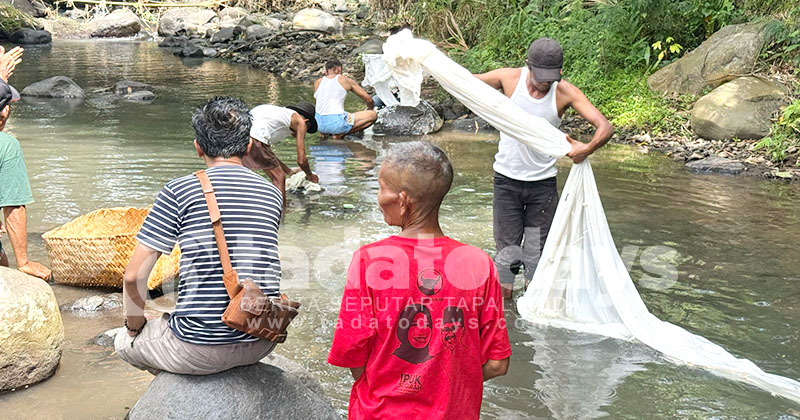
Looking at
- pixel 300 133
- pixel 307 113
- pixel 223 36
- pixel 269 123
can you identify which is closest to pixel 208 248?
pixel 269 123

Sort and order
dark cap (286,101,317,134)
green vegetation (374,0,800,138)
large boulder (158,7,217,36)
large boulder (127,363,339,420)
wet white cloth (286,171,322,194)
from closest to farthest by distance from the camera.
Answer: large boulder (127,363,339,420) → dark cap (286,101,317,134) → wet white cloth (286,171,322,194) → green vegetation (374,0,800,138) → large boulder (158,7,217,36)

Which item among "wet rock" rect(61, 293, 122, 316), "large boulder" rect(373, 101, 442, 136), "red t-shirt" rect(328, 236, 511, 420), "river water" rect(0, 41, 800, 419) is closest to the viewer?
"red t-shirt" rect(328, 236, 511, 420)

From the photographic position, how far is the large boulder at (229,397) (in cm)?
317

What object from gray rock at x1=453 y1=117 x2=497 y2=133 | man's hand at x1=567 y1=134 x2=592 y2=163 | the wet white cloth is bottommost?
the wet white cloth

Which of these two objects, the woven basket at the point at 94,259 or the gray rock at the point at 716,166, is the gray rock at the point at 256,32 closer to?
the gray rock at the point at 716,166

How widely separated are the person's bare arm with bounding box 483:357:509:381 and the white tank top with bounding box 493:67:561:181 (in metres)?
2.54

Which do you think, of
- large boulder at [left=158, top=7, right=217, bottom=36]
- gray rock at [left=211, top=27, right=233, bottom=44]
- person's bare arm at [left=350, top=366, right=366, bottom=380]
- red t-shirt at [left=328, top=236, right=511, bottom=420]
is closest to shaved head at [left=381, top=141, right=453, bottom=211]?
red t-shirt at [left=328, top=236, right=511, bottom=420]

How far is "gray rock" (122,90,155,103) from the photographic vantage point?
15.0m

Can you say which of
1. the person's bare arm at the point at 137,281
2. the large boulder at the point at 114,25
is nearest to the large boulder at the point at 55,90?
the person's bare arm at the point at 137,281

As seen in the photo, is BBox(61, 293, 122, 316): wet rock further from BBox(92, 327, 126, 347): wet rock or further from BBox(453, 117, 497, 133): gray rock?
BBox(453, 117, 497, 133): gray rock

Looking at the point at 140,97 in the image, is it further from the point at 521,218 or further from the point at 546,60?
the point at 546,60

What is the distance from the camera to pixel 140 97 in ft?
49.6

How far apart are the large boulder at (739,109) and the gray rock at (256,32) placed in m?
17.7

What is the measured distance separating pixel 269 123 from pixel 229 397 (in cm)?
488
